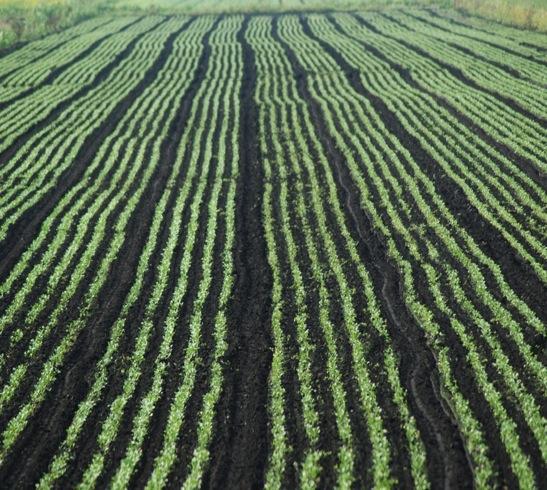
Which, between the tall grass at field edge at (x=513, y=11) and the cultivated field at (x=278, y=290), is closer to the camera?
the cultivated field at (x=278, y=290)

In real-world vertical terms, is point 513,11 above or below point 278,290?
above

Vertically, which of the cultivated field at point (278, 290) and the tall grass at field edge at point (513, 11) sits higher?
the tall grass at field edge at point (513, 11)

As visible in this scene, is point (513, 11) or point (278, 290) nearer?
point (278, 290)

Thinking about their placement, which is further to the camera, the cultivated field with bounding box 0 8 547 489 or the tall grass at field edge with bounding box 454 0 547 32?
the tall grass at field edge with bounding box 454 0 547 32

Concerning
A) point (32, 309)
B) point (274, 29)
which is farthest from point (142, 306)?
point (274, 29)

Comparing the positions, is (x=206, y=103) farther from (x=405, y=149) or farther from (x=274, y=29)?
(x=274, y=29)

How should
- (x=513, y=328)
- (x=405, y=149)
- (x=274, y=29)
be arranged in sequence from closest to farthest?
1. (x=513, y=328)
2. (x=405, y=149)
3. (x=274, y=29)

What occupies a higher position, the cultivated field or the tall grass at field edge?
the tall grass at field edge

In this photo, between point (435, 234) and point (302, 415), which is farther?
point (435, 234)
